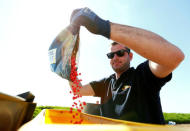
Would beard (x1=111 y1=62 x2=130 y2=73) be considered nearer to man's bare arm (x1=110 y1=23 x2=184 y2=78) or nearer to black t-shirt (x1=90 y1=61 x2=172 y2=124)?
black t-shirt (x1=90 y1=61 x2=172 y2=124)

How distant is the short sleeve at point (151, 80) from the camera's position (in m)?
1.90

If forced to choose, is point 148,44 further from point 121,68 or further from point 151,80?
point 121,68

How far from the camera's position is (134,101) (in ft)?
7.39

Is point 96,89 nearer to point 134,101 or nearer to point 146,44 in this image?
point 134,101

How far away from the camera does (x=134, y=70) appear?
2.55m

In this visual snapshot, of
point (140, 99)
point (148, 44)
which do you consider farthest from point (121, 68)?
point (148, 44)

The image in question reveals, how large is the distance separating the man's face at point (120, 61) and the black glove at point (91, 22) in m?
1.42

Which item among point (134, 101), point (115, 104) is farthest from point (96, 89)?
point (134, 101)

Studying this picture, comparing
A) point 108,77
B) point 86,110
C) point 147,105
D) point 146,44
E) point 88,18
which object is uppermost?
point 88,18

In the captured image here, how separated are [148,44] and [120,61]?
1487mm

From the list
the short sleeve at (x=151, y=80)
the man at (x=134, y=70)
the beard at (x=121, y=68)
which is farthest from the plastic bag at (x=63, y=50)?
the beard at (x=121, y=68)

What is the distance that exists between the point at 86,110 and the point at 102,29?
5.42ft

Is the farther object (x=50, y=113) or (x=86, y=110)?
(x=86, y=110)

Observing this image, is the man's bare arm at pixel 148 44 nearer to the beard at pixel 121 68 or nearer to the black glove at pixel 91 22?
the black glove at pixel 91 22
